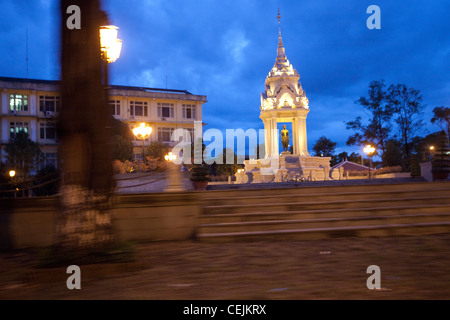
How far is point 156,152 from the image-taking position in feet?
171

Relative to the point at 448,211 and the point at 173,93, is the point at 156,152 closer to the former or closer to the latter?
the point at 173,93

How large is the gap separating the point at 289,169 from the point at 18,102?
42.0m

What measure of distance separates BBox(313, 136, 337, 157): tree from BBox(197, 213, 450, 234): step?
216 ft

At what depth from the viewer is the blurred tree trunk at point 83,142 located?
5.66m

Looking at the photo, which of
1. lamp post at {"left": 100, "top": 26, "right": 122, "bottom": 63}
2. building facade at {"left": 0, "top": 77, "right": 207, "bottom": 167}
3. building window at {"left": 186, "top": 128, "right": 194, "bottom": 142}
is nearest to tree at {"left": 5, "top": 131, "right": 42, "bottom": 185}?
building facade at {"left": 0, "top": 77, "right": 207, "bottom": 167}

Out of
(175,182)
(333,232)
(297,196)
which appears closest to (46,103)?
(175,182)

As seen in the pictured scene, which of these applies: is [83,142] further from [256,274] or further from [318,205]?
[318,205]

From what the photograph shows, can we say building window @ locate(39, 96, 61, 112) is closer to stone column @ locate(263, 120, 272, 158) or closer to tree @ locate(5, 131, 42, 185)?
tree @ locate(5, 131, 42, 185)

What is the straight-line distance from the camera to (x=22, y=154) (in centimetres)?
4519

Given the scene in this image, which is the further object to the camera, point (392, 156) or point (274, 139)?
point (392, 156)

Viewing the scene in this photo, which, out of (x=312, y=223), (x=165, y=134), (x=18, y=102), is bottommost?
(x=312, y=223)

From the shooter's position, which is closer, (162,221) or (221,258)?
(221,258)
